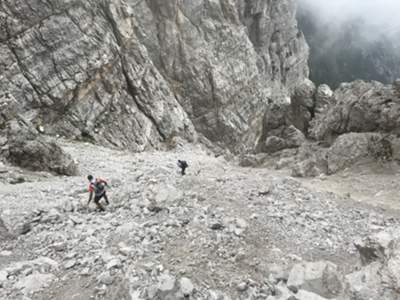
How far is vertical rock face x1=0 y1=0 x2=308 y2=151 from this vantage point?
45219mm

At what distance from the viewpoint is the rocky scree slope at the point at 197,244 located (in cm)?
1014

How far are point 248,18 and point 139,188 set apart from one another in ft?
278

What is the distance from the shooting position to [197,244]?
12.8 m

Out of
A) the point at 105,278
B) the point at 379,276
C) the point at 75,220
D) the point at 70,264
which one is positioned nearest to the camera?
the point at 379,276

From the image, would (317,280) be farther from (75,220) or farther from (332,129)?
(332,129)

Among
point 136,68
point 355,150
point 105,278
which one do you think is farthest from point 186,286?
point 136,68

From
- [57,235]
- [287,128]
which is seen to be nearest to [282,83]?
[287,128]

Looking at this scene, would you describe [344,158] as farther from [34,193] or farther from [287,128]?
[34,193]

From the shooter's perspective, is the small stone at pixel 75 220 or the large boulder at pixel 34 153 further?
the large boulder at pixel 34 153

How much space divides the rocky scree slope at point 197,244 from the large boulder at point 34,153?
6622 millimetres

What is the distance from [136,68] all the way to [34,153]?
32.6 meters

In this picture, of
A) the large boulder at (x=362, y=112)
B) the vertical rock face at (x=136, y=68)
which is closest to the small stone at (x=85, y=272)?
the large boulder at (x=362, y=112)

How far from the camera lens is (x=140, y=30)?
217 feet

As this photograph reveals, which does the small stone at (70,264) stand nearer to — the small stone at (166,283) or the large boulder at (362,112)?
the small stone at (166,283)
